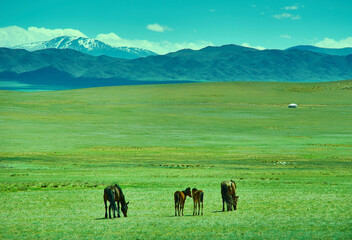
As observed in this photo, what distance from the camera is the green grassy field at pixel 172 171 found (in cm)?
1711

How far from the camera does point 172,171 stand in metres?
37.8

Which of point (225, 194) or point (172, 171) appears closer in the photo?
point (225, 194)

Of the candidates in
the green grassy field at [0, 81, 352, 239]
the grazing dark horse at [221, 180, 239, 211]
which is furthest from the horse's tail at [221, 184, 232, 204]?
the green grassy field at [0, 81, 352, 239]

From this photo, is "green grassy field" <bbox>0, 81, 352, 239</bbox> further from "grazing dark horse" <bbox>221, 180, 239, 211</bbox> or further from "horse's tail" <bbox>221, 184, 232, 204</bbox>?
"horse's tail" <bbox>221, 184, 232, 204</bbox>

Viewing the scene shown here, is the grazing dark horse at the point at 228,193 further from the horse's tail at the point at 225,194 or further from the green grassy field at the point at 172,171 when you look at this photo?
the green grassy field at the point at 172,171

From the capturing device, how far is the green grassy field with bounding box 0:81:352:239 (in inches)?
674

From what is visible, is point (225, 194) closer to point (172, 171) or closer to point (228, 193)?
point (228, 193)

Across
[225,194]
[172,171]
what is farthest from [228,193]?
[172,171]

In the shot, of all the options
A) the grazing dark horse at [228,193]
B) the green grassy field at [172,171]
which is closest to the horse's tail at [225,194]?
the grazing dark horse at [228,193]

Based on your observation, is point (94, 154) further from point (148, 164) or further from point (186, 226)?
point (186, 226)

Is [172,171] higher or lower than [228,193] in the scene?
lower

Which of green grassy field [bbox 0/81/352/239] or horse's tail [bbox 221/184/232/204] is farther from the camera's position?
horse's tail [bbox 221/184/232/204]

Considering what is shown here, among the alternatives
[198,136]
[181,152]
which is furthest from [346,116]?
[181,152]

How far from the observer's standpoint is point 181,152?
5406 cm
